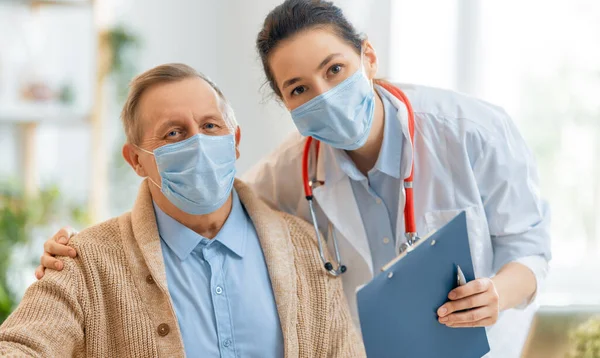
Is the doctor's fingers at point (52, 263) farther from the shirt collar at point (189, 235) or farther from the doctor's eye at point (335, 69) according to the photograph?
the doctor's eye at point (335, 69)

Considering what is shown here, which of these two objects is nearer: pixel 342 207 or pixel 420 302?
pixel 420 302

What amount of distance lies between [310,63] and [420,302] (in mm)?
577

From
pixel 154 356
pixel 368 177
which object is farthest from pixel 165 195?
pixel 368 177

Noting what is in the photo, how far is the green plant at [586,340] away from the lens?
2119 mm

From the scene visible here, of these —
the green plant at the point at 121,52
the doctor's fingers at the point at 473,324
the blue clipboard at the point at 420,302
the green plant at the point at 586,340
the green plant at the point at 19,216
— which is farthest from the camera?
the green plant at the point at 121,52

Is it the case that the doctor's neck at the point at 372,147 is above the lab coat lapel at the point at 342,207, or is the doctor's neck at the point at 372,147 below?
above

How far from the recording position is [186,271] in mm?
1592

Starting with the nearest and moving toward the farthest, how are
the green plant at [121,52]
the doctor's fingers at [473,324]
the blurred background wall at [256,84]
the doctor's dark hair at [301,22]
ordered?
the doctor's fingers at [473,324], the doctor's dark hair at [301,22], the blurred background wall at [256,84], the green plant at [121,52]

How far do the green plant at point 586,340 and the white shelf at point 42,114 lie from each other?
7.86 ft

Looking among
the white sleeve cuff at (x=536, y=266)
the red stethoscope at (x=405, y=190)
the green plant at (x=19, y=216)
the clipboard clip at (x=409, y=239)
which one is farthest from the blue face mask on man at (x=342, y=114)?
the green plant at (x=19, y=216)

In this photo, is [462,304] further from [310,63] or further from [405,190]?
[310,63]

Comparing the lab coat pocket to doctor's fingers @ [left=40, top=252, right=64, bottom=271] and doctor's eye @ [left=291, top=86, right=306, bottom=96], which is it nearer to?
doctor's eye @ [left=291, top=86, right=306, bottom=96]

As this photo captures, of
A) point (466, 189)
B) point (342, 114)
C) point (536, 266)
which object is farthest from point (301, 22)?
point (536, 266)

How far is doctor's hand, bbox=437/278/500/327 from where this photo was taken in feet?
4.69
